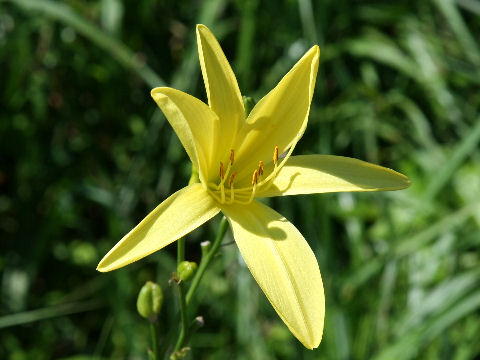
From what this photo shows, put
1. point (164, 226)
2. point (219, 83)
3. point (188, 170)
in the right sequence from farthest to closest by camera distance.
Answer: point (188, 170) < point (219, 83) < point (164, 226)

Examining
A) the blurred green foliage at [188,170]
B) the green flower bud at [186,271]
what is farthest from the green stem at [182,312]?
the blurred green foliage at [188,170]

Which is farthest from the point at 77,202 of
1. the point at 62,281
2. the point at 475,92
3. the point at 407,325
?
the point at 475,92

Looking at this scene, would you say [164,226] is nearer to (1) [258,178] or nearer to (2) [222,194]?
(2) [222,194]

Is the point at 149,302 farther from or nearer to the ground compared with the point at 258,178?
nearer to the ground

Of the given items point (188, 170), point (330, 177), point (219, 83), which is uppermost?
point (219, 83)

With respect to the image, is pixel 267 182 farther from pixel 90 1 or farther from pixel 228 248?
pixel 90 1

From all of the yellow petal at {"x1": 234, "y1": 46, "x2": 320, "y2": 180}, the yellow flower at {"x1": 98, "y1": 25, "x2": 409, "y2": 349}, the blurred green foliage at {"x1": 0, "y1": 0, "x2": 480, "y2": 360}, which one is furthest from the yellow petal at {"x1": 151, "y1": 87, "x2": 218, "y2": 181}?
the blurred green foliage at {"x1": 0, "y1": 0, "x2": 480, "y2": 360}

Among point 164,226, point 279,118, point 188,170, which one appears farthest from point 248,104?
point 188,170
